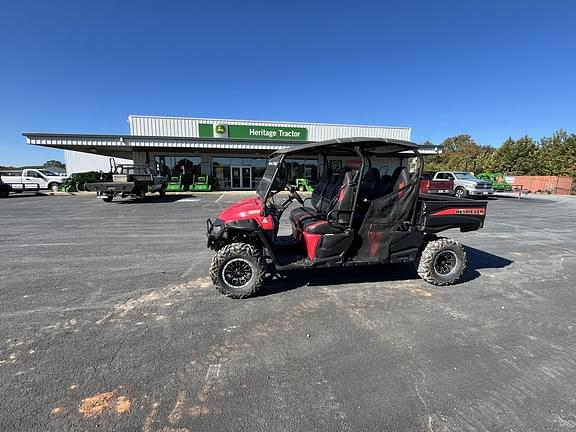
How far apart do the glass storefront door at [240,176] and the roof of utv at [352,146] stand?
75.5ft

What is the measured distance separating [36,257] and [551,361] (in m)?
7.79

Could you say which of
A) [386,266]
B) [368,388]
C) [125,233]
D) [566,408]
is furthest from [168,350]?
[125,233]

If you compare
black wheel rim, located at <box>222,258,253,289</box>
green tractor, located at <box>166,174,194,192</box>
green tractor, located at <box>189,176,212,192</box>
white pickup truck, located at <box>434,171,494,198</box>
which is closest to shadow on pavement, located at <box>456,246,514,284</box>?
black wheel rim, located at <box>222,258,253,289</box>

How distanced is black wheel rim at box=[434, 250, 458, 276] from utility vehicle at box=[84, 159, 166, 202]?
15.1m

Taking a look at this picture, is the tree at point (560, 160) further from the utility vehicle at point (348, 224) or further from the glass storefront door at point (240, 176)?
the utility vehicle at point (348, 224)

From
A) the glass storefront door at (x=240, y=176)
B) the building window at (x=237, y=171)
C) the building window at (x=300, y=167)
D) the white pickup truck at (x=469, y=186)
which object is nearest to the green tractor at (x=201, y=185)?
the building window at (x=237, y=171)

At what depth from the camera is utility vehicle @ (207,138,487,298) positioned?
3816 millimetres

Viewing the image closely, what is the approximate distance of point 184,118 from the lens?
2419 cm

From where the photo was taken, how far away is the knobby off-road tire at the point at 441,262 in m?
4.26

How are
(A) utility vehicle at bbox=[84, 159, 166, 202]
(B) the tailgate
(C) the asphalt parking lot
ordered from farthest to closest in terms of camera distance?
(A) utility vehicle at bbox=[84, 159, 166, 202] < (B) the tailgate < (C) the asphalt parking lot

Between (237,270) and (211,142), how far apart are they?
759 inches

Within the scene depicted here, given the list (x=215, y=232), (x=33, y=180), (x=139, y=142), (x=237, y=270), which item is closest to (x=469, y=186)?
(x=237, y=270)

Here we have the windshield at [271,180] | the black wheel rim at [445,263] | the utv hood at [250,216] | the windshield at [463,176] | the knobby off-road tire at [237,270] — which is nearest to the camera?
the knobby off-road tire at [237,270]

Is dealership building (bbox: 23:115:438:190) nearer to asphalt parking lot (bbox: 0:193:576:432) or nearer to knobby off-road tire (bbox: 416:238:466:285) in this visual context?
knobby off-road tire (bbox: 416:238:466:285)
